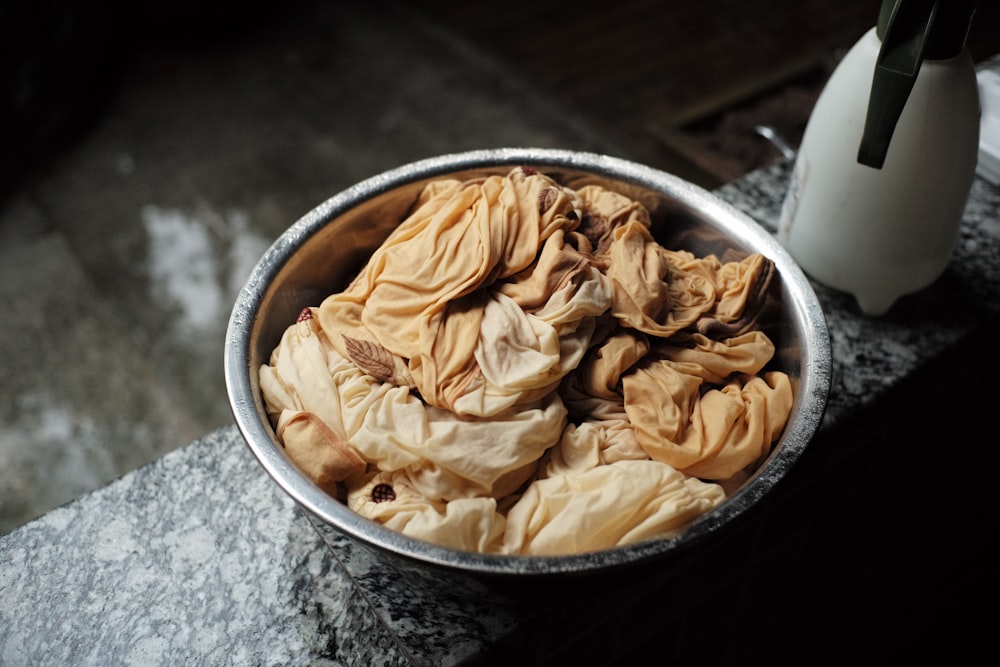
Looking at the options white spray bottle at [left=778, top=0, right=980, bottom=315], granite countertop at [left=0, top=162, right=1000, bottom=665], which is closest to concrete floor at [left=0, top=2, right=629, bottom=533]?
granite countertop at [left=0, top=162, right=1000, bottom=665]

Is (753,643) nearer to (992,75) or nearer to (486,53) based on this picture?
(992,75)

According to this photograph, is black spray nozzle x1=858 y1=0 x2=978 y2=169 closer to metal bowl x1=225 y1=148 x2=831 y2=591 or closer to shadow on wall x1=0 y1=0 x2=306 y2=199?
metal bowl x1=225 y1=148 x2=831 y2=591

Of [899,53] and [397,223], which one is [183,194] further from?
[899,53]

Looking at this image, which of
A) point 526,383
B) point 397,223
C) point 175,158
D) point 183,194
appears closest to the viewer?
point 526,383

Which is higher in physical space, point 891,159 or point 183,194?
point 891,159

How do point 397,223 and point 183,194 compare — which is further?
point 183,194

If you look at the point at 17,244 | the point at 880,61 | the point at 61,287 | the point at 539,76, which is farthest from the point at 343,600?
the point at 539,76

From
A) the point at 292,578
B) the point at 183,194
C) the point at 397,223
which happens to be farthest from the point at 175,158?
the point at 292,578

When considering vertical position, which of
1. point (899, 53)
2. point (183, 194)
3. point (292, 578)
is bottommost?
point (183, 194)
